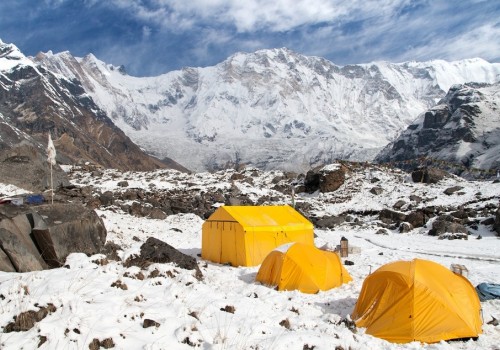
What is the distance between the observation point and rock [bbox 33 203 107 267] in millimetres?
11750

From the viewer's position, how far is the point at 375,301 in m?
10.1

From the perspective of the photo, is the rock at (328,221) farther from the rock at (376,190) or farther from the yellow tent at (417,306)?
the yellow tent at (417,306)

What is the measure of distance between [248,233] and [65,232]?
7.77 meters

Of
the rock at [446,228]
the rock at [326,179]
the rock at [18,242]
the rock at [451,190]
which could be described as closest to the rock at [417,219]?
the rock at [446,228]

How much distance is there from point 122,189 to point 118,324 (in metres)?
35.0

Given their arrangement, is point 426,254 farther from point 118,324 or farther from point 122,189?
point 122,189

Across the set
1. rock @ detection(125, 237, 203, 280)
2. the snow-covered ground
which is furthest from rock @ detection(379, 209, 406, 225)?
rock @ detection(125, 237, 203, 280)

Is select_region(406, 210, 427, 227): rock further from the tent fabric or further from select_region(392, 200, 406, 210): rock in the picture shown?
the tent fabric

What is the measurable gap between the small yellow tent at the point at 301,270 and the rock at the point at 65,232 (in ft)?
20.0

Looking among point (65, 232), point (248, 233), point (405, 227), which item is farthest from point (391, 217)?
point (65, 232)

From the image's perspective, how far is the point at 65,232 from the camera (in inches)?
493

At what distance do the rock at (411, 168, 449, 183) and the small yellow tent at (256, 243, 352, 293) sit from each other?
1462 inches

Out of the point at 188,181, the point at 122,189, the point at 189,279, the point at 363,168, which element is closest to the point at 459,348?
the point at 189,279

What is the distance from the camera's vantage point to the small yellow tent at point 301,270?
43.4 feet
